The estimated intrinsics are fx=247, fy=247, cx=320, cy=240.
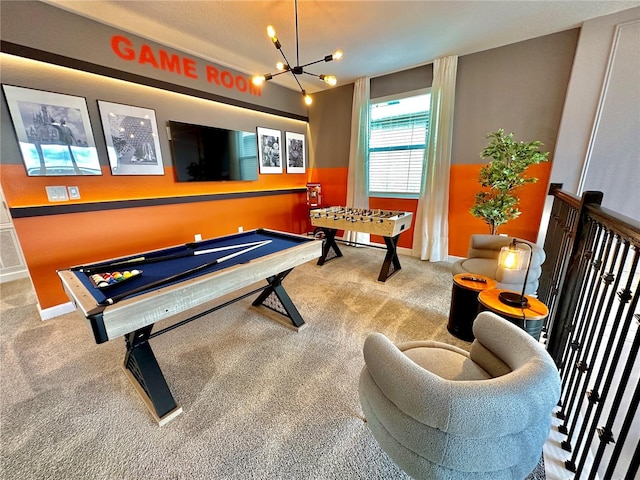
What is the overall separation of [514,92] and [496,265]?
2.42 metres

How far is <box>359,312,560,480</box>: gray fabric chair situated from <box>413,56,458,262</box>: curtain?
3.10 meters

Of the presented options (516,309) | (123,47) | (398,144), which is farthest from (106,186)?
(398,144)

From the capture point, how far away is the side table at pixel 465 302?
1.97m

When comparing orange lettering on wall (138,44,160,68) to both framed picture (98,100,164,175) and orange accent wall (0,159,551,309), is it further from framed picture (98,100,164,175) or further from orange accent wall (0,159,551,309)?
orange accent wall (0,159,551,309)

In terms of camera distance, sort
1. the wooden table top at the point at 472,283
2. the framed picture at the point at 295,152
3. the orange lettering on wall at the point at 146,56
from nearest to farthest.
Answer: the wooden table top at the point at 472,283 < the orange lettering on wall at the point at 146,56 < the framed picture at the point at 295,152

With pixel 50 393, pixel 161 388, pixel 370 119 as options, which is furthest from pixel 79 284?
pixel 370 119

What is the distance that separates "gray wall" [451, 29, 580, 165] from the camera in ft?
9.48

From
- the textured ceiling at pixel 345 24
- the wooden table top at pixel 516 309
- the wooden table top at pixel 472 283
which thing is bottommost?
the wooden table top at pixel 472 283

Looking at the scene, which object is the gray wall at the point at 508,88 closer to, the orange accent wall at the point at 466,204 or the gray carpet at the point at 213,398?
the orange accent wall at the point at 466,204

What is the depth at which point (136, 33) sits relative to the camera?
278cm

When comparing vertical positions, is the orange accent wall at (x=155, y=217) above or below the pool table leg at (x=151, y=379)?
above

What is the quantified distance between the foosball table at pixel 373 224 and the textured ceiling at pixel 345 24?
2108 millimetres

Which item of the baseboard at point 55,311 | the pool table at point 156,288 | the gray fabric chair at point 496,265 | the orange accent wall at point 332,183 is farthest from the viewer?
the orange accent wall at point 332,183

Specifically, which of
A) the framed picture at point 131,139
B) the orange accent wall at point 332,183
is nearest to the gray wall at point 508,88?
the orange accent wall at point 332,183
